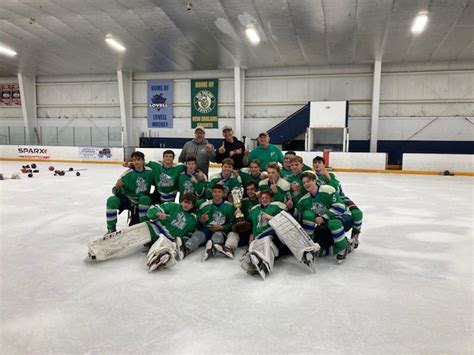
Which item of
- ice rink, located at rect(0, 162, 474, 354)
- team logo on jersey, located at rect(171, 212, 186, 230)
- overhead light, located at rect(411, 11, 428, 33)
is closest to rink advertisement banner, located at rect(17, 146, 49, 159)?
ice rink, located at rect(0, 162, 474, 354)

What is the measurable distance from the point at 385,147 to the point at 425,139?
1620 millimetres

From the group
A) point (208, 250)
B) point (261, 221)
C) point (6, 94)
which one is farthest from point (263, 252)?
point (6, 94)

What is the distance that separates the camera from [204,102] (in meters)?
16.9

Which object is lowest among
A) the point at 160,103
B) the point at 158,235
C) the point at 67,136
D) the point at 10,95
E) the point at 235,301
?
the point at 235,301

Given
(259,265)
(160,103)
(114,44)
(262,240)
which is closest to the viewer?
(259,265)

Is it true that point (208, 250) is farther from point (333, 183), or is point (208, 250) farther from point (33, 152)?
point (33, 152)

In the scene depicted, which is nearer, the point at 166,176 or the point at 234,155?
the point at 166,176

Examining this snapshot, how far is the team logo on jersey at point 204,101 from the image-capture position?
16734mm

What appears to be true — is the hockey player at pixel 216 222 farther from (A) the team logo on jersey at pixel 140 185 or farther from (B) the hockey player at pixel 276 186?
(A) the team logo on jersey at pixel 140 185

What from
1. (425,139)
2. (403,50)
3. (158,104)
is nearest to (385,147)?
(425,139)

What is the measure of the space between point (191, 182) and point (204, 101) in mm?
13138

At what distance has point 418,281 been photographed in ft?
10.0

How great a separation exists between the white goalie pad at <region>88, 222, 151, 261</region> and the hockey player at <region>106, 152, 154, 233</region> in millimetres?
588

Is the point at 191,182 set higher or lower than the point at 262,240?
higher
